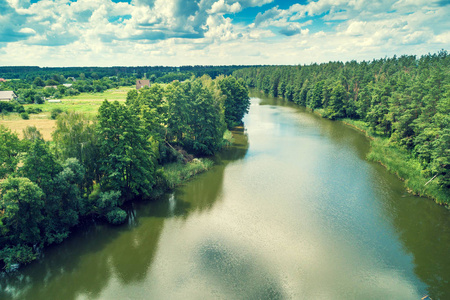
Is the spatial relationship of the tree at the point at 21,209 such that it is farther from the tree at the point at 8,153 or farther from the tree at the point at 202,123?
the tree at the point at 202,123

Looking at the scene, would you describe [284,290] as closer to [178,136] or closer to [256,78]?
[178,136]

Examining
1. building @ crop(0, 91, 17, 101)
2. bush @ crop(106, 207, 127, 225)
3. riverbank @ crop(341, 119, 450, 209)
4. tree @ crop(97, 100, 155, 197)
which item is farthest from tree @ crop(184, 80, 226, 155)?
building @ crop(0, 91, 17, 101)

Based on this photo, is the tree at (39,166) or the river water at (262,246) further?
the tree at (39,166)

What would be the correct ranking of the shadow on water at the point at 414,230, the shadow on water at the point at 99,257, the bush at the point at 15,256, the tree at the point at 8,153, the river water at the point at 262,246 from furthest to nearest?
1. the tree at the point at 8,153
2. the shadow on water at the point at 414,230
3. the bush at the point at 15,256
4. the river water at the point at 262,246
5. the shadow on water at the point at 99,257

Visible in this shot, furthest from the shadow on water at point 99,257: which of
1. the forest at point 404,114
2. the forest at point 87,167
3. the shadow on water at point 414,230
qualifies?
the forest at point 404,114

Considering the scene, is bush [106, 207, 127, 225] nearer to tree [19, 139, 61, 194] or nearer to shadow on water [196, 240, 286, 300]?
tree [19, 139, 61, 194]

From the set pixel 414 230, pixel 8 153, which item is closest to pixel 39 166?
pixel 8 153
